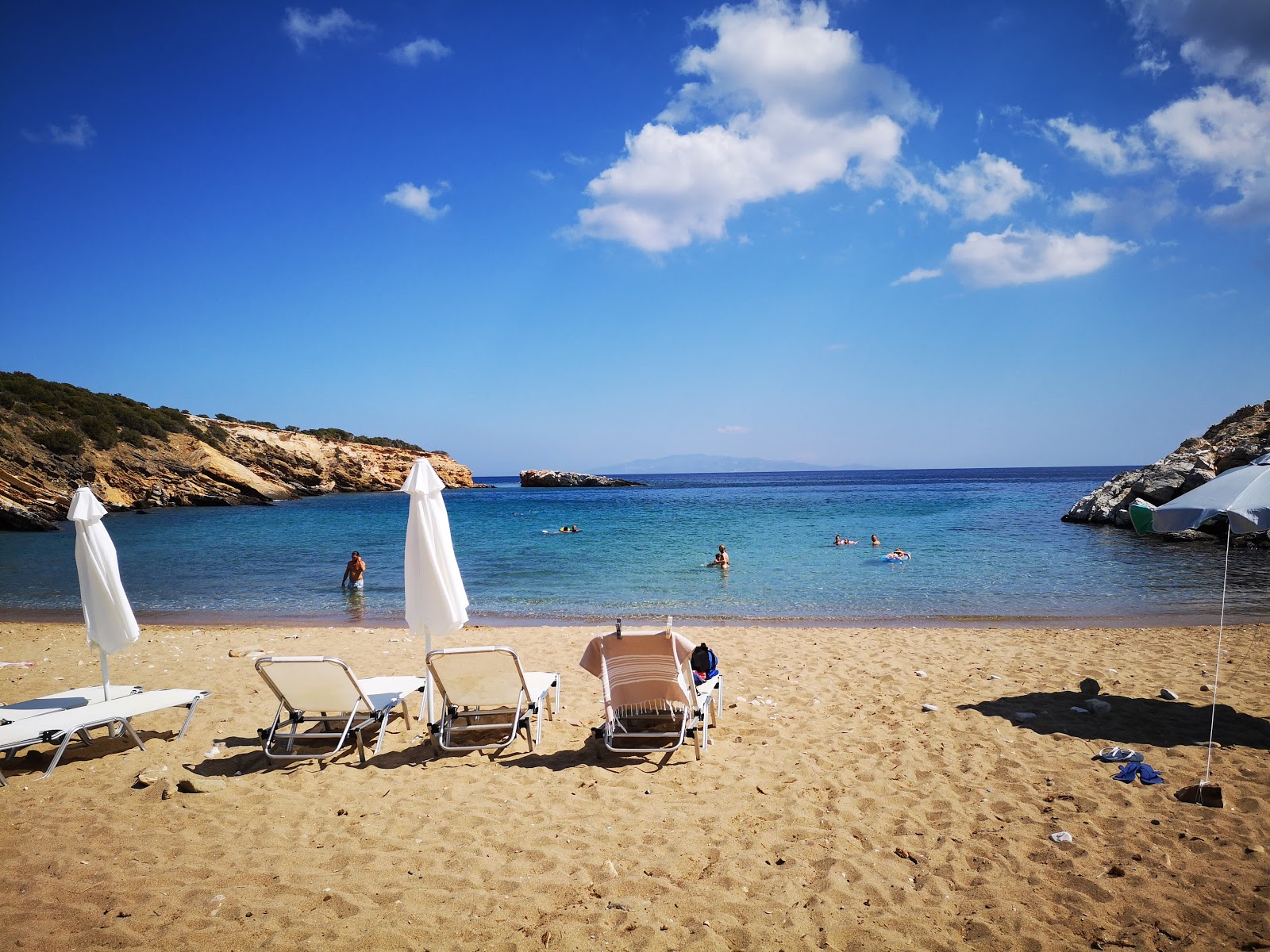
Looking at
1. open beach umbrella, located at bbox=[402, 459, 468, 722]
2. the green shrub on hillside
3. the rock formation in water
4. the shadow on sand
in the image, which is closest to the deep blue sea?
the shadow on sand

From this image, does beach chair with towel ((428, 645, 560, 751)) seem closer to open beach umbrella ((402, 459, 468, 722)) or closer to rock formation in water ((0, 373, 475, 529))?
open beach umbrella ((402, 459, 468, 722))

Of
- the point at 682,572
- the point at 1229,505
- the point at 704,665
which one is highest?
the point at 1229,505

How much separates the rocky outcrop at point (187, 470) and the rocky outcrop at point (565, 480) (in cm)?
2281

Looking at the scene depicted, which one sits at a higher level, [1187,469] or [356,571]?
[1187,469]

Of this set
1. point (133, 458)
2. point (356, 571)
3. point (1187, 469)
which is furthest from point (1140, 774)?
point (133, 458)

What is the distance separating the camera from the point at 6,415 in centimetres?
4194

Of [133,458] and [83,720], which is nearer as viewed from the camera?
[83,720]

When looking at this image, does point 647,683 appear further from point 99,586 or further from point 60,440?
point 60,440

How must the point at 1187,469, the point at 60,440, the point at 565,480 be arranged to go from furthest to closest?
1. the point at 565,480
2. the point at 60,440
3. the point at 1187,469

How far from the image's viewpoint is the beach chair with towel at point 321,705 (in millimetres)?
5547

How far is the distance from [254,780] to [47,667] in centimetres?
650

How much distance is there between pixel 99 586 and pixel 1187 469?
34.1 metres

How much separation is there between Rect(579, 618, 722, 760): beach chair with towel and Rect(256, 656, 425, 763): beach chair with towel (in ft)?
6.14

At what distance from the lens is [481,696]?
234 inches
